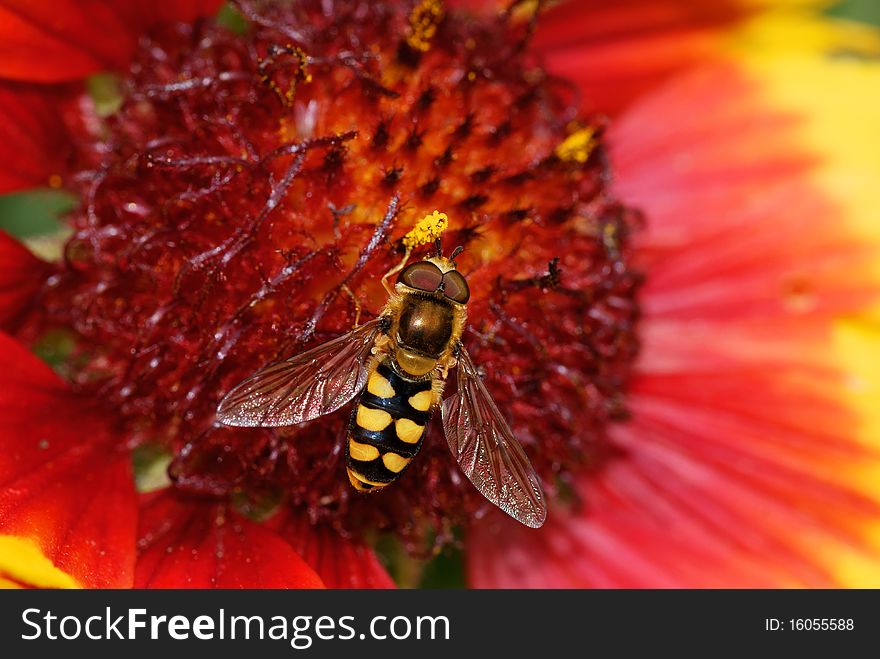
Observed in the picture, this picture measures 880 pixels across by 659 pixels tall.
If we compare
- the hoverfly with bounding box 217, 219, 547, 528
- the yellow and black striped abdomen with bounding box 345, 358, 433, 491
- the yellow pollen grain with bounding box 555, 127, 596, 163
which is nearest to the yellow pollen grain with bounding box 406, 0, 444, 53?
the yellow pollen grain with bounding box 555, 127, 596, 163

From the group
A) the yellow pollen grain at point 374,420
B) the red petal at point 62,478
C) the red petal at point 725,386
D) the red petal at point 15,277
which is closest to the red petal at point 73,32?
the red petal at point 15,277

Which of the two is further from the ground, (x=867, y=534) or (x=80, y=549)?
(x=867, y=534)

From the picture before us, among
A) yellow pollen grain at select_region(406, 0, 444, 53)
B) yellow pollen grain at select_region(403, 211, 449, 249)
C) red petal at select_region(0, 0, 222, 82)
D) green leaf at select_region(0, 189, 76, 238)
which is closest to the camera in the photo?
yellow pollen grain at select_region(403, 211, 449, 249)

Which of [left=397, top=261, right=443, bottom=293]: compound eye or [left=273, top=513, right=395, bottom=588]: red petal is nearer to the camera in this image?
[left=397, top=261, right=443, bottom=293]: compound eye

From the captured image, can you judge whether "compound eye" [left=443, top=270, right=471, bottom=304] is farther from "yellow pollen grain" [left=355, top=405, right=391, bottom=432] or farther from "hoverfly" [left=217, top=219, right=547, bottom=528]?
"yellow pollen grain" [left=355, top=405, right=391, bottom=432]

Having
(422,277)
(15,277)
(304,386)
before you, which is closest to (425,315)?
(422,277)

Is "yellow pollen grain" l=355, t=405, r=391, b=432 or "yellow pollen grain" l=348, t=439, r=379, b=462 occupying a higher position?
"yellow pollen grain" l=355, t=405, r=391, b=432

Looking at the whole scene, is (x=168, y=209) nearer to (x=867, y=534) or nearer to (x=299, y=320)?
(x=299, y=320)

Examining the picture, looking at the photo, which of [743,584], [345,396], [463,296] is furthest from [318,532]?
[743,584]
